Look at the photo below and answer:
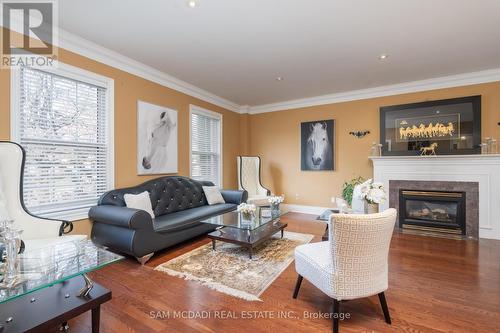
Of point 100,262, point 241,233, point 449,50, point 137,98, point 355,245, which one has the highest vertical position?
point 449,50

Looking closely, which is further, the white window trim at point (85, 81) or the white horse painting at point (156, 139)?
the white horse painting at point (156, 139)

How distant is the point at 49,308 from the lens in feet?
4.77

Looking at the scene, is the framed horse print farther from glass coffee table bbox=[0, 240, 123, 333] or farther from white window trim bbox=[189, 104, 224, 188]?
glass coffee table bbox=[0, 240, 123, 333]

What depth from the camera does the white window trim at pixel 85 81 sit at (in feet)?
8.00

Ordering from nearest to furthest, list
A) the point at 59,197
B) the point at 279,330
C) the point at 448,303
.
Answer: the point at 279,330, the point at 448,303, the point at 59,197

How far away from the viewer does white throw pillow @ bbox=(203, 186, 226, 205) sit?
4359mm

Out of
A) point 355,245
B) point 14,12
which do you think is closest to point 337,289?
point 355,245

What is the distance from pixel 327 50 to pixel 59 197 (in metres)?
3.84

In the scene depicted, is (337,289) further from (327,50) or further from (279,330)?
(327,50)

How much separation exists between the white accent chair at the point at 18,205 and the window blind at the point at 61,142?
0.30m

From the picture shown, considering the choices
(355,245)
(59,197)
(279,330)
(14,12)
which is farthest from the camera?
(59,197)

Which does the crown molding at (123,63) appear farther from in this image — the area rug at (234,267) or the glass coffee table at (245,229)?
the area rug at (234,267)

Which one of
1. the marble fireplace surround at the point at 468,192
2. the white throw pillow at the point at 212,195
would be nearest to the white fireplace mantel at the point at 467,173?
the marble fireplace surround at the point at 468,192

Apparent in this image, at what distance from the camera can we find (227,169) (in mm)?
5680
